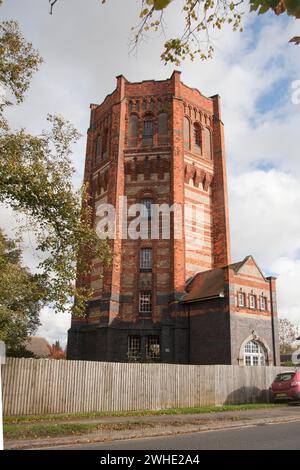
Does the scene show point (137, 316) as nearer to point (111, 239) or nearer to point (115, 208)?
point (111, 239)

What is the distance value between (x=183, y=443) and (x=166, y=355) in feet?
63.3

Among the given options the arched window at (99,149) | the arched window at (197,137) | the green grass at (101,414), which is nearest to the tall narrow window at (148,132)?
the arched window at (197,137)

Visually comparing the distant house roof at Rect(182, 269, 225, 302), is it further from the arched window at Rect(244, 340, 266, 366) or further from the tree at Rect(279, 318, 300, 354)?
the tree at Rect(279, 318, 300, 354)

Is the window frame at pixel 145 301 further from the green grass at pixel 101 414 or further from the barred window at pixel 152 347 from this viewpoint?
the green grass at pixel 101 414

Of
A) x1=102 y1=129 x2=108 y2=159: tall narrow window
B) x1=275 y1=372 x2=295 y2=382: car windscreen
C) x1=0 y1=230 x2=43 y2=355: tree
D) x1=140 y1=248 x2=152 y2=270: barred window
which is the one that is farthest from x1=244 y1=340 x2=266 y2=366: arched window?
x1=102 y1=129 x2=108 y2=159: tall narrow window

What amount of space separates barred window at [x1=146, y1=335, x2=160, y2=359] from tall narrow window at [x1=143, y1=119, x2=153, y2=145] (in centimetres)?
1534

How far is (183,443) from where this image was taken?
31.4 feet

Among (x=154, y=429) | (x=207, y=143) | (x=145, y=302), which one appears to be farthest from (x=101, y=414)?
(x=207, y=143)

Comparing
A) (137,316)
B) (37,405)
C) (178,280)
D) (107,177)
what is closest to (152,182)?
(107,177)

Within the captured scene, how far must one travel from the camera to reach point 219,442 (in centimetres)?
967

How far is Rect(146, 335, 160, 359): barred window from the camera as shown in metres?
29.5

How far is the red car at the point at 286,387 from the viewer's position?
20359 millimetres

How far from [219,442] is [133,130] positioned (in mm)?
28583

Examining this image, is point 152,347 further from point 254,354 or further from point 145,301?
point 254,354
